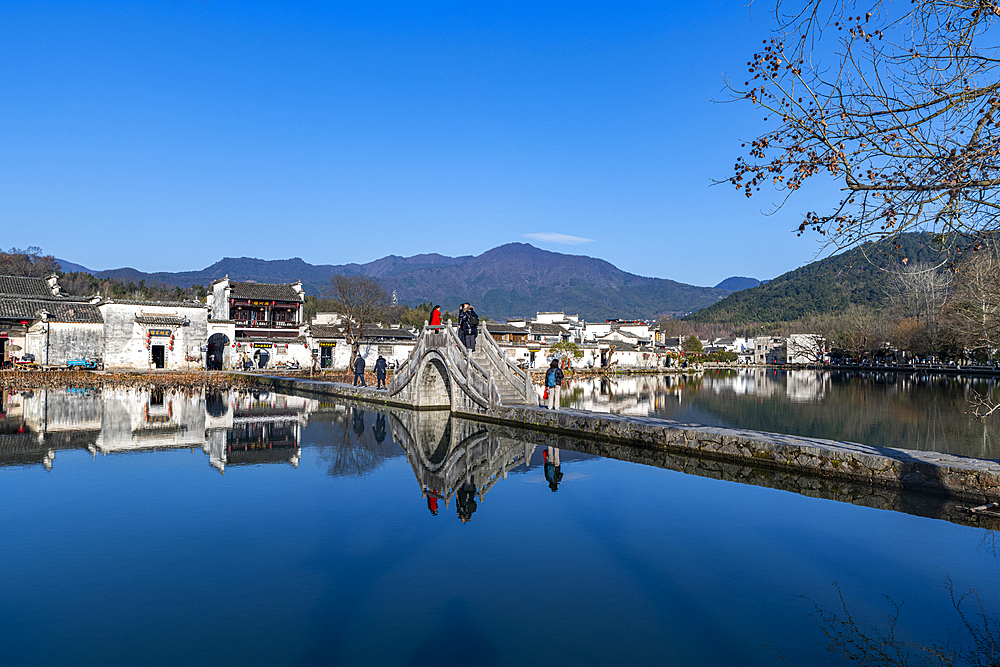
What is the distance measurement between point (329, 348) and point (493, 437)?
134 ft

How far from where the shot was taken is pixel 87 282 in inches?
3305

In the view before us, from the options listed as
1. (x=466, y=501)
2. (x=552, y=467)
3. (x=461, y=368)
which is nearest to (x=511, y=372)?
(x=461, y=368)

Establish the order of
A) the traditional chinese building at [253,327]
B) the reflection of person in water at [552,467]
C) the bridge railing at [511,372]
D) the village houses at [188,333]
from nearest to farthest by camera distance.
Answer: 1. the reflection of person in water at [552,467]
2. the bridge railing at [511,372]
3. the village houses at [188,333]
4. the traditional chinese building at [253,327]

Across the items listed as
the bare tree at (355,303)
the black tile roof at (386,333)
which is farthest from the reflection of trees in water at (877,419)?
the black tile roof at (386,333)

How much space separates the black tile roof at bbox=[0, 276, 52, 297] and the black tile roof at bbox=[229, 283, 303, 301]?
13198 millimetres

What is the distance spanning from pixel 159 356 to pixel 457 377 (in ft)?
115

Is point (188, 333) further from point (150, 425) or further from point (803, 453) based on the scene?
point (803, 453)

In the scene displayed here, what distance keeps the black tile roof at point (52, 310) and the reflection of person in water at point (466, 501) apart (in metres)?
43.9

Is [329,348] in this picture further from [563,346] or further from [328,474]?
[328,474]

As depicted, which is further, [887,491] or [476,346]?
[476,346]

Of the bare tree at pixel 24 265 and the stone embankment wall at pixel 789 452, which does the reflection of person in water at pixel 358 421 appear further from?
the bare tree at pixel 24 265

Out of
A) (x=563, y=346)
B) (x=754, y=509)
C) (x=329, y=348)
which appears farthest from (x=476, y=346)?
(x=563, y=346)

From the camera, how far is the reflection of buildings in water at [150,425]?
16.6 metres

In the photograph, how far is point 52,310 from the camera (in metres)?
45.0
